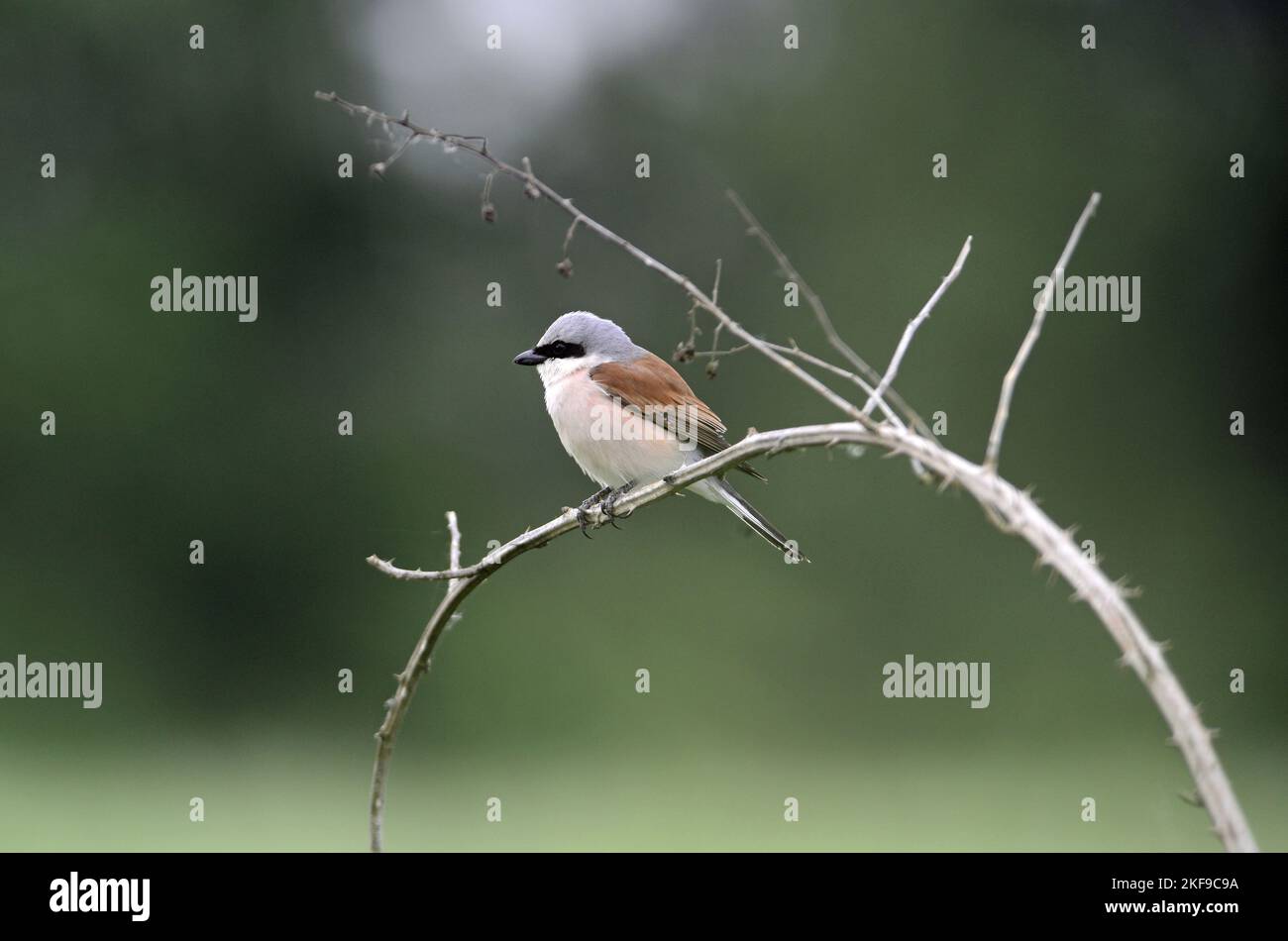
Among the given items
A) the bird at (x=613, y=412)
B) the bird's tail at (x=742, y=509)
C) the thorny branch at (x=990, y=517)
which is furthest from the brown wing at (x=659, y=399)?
the thorny branch at (x=990, y=517)

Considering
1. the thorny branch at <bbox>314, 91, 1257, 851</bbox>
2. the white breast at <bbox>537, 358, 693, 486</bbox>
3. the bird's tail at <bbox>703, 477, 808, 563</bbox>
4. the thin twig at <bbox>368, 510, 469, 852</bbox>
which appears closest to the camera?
the thorny branch at <bbox>314, 91, 1257, 851</bbox>

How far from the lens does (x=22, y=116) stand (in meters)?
12.6

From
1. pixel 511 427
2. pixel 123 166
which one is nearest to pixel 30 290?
pixel 123 166

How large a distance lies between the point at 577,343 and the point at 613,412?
34 cm

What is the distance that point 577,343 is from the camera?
490 cm

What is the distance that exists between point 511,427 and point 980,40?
598cm

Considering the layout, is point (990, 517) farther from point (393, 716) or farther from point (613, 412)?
point (613, 412)

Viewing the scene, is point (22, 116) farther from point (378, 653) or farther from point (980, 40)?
point (980, 40)

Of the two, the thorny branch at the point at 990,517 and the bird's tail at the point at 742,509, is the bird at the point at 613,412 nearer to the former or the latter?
the bird's tail at the point at 742,509

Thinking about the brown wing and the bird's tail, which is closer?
the bird's tail

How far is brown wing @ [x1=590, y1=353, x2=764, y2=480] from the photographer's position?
4809 millimetres

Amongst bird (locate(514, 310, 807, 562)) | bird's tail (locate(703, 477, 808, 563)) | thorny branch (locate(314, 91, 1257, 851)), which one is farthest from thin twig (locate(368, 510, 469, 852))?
bird (locate(514, 310, 807, 562))

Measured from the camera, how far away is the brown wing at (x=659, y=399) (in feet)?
15.8

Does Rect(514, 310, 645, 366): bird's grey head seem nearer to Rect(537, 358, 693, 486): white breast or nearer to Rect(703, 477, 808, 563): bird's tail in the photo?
Rect(537, 358, 693, 486): white breast
